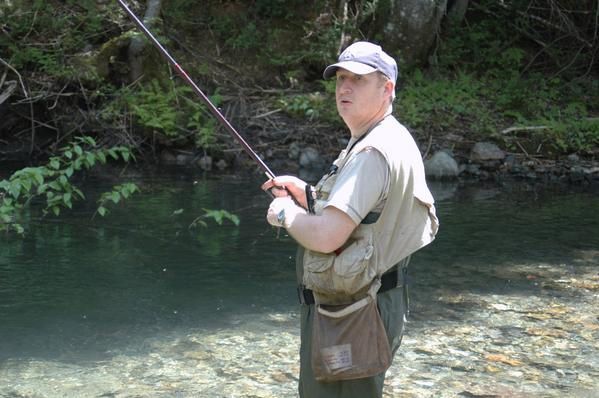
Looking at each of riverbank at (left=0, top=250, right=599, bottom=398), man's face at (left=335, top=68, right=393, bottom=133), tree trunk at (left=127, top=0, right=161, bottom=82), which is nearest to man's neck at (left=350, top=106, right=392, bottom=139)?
man's face at (left=335, top=68, right=393, bottom=133)

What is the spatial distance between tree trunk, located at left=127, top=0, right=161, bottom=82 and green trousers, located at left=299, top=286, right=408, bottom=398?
1041cm

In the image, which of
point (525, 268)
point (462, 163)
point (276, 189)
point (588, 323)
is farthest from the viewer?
point (462, 163)

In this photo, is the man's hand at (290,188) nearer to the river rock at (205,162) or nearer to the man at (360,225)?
the man at (360,225)

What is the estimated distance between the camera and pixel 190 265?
7.10m

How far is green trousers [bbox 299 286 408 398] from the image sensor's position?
8.75 ft

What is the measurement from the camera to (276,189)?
10.1ft

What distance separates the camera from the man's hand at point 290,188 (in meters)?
3.02

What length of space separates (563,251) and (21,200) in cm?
580

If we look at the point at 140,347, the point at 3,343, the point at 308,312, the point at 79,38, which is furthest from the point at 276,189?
the point at 79,38

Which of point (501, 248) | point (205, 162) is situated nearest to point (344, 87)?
point (501, 248)

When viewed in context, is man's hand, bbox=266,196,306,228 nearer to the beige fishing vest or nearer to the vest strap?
the beige fishing vest

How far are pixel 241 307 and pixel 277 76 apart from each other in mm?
8669

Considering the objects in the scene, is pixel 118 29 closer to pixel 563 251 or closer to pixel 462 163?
pixel 462 163

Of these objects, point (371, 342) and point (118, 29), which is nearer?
point (371, 342)
